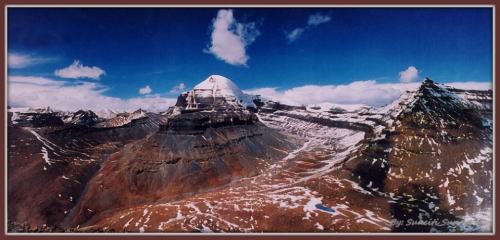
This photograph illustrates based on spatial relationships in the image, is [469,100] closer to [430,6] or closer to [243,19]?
[430,6]

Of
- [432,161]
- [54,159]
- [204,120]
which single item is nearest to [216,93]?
[204,120]

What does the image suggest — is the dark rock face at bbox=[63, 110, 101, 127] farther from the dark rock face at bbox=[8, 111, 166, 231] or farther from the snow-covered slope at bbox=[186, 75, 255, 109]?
the snow-covered slope at bbox=[186, 75, 255, 109]

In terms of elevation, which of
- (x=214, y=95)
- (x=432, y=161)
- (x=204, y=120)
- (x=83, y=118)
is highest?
(x=214, y=95)

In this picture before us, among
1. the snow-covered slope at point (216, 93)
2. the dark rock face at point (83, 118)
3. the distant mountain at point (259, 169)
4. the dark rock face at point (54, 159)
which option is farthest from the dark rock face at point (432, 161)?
the dark rock face at point (83, 118)

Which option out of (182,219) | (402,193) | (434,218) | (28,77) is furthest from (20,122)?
(434,218)

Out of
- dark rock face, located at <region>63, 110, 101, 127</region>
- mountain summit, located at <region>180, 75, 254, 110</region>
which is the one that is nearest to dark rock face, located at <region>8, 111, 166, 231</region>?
dark rock face, located at <region>63, 110, 101, 127</region>

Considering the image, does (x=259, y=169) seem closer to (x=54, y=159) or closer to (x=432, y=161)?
(x=432, y=161)

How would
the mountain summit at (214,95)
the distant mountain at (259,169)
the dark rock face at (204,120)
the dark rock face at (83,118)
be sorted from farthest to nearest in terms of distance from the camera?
the dark rock face at (204,120) → the dark rock face at (83,118) → the mountain summit at (214,95) → the distant mountain at (259,169)

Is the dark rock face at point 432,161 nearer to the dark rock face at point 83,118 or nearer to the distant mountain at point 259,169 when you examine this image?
the distant mountain at point 259,169

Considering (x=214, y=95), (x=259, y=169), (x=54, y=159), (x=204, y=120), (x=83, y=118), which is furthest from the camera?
(x=204, y=120)

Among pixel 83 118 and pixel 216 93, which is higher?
pixel 216 93
